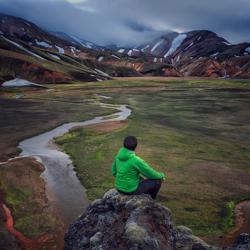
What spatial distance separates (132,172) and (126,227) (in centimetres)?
228

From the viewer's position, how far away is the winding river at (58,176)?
2386cm

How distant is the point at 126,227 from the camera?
531 inches

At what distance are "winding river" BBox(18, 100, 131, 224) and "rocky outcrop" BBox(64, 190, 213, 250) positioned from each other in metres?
6.86

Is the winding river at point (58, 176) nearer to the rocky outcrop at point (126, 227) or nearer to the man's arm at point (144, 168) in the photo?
the rocky outcrop at point (126, 227)

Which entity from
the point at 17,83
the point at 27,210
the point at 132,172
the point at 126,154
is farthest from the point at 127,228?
the point at 17,83

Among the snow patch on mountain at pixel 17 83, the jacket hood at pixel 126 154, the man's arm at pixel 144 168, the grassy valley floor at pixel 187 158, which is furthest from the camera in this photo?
the snow patch on mountain at pixel 17 83

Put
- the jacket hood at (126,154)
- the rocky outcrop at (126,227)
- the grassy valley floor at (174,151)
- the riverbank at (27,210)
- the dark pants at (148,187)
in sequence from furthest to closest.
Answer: the grassy valley floor at (174,151)
the riverbank at (27,210)
the dark pants at (148,187)
the jacket hood at (126,154)
the rocky outcrop at (126,227)

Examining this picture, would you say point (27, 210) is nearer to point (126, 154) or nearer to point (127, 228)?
point (126, 154)

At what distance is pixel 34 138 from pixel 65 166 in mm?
12125

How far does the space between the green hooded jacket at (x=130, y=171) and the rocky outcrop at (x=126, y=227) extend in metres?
0.41

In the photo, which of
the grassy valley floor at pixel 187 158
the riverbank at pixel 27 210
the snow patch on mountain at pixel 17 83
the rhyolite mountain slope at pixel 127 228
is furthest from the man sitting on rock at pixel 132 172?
the snow patch on mountain at pixel 17 83

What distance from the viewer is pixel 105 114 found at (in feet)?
207

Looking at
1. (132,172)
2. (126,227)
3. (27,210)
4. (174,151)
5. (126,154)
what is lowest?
(27,210)

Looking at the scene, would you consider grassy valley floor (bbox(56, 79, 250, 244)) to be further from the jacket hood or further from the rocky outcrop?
the jacket hood
